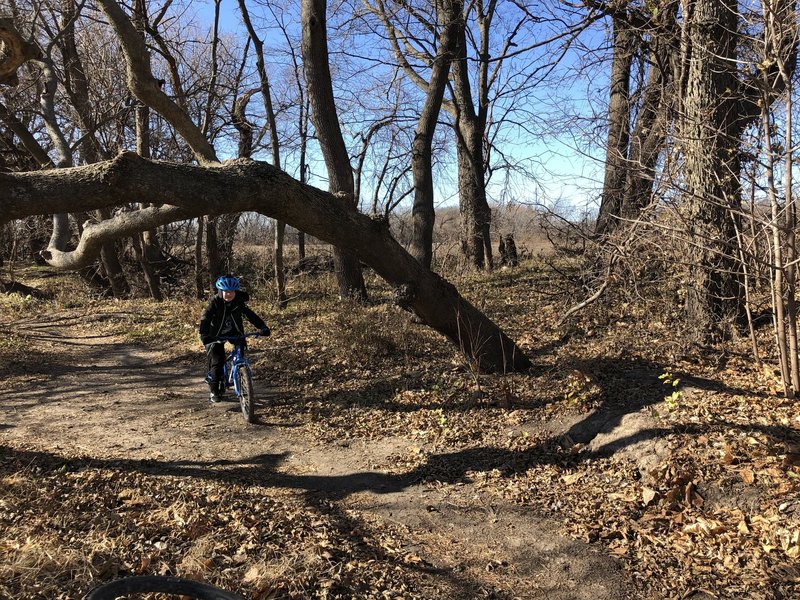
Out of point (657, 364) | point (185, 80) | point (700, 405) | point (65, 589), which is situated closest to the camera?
point (65, 589)

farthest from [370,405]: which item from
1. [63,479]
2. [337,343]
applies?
[63,479]

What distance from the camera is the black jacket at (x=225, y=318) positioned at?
22.0 feet

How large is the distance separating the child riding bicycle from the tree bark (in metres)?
1.36

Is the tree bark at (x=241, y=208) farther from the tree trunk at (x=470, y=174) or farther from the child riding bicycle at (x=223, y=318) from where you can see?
the tree trunk at (x=470, y=174)

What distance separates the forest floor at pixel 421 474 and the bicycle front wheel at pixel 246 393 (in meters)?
0.15

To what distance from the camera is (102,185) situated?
4613 millimetres

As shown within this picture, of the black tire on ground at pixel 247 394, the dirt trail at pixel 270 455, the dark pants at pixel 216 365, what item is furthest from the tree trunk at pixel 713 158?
the dark pants at pixel 216 365

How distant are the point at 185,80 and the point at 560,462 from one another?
1375 cm

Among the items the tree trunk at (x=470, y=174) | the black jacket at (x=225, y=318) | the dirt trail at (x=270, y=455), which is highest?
the tree trunk at (x=470, y=174)

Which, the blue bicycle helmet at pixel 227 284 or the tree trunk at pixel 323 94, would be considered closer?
the blue bicycle helmet at pixel 227 284

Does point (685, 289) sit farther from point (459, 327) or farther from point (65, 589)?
point (65, 589)

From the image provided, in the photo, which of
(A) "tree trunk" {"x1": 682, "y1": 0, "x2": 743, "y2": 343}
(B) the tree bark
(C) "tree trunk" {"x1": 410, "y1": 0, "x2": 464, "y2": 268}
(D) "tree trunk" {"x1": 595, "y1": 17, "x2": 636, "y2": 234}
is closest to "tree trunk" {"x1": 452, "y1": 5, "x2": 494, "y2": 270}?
Answer: (C) "tree trunk" {"x1": 410, "y1": 0, "x2": 464, "y2": 268}

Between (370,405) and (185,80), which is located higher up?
(185,80)

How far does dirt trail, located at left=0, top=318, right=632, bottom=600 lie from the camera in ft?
12.8
